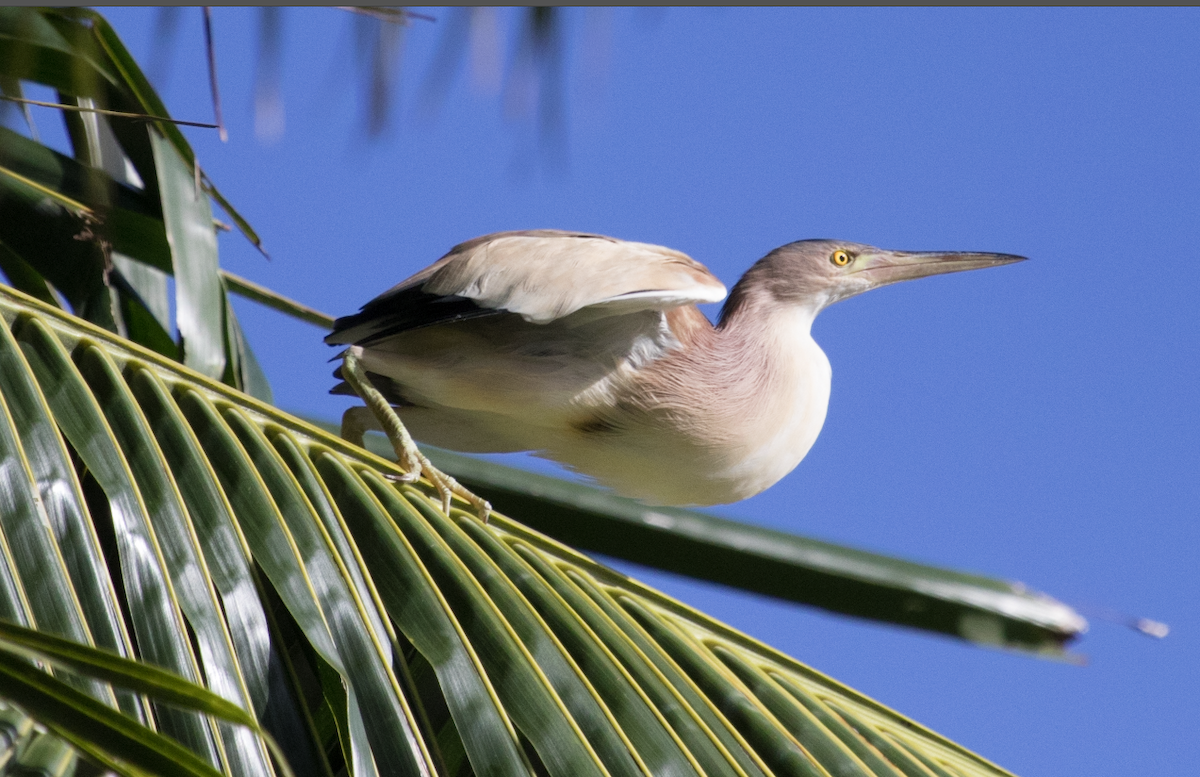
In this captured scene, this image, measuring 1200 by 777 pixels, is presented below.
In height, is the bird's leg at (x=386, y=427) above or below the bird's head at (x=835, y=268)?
below

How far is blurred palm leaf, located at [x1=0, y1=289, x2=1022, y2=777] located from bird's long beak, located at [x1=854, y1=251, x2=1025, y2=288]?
6.17 feet

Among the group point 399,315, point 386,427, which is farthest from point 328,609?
point 399,315

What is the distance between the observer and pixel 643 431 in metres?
2.63

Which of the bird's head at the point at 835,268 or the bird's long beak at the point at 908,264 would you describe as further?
the bird's long beak at the point at 908,264

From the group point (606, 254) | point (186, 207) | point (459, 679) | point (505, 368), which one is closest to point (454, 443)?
point (505, 368)

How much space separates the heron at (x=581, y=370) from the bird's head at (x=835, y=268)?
0.43 metres

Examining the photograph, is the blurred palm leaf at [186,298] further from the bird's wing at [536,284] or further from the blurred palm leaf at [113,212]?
the bird's wing at [536,284]

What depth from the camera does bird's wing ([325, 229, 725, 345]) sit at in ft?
8.14

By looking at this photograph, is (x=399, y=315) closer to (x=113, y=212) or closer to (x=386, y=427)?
(x=386, y=427)

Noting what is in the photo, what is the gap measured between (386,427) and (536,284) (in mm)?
433

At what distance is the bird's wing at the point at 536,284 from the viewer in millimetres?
2482

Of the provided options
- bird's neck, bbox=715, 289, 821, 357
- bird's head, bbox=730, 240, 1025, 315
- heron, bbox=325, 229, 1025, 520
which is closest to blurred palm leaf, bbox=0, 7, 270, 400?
heron, bbox=325, 229, 1025, 520

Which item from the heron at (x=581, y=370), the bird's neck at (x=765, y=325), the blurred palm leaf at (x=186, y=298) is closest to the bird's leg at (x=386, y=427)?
the heron at (x=581, y=370)

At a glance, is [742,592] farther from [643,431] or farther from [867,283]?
[867,283]
